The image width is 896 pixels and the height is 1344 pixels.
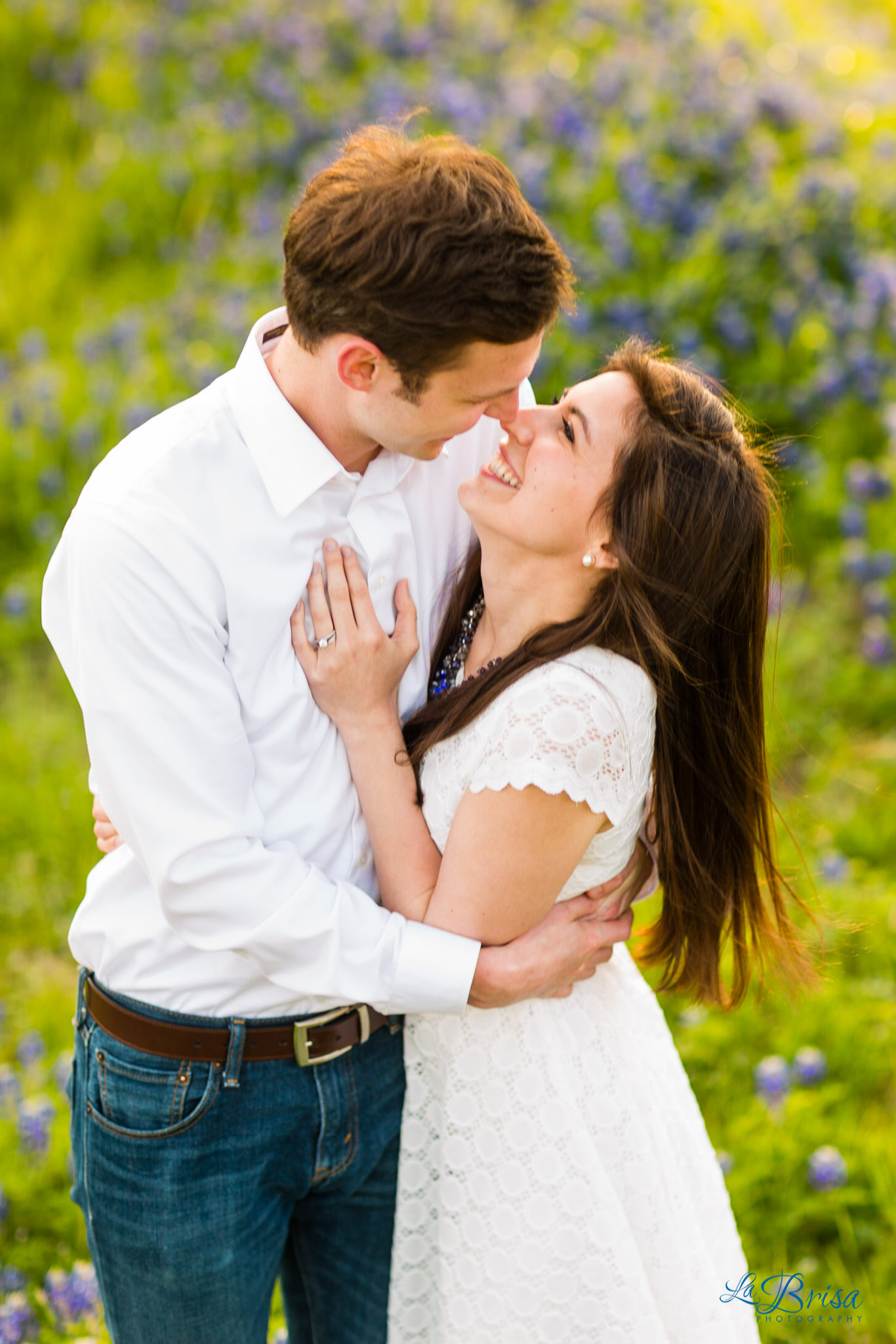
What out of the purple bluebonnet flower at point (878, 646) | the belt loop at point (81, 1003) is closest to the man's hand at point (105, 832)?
the belt loop at point (81, 1003)

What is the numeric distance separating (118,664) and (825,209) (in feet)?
14.6

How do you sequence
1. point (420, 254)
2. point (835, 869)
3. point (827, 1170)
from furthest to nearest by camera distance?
point (835, 869), point (827, 1170), point (420, 254)

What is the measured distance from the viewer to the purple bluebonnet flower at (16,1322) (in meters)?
2.28

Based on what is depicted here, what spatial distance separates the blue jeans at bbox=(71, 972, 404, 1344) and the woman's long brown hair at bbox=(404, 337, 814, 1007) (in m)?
0.56

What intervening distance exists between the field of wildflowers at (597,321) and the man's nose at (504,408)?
73 cm

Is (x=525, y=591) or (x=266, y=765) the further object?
(x=525, y=591)

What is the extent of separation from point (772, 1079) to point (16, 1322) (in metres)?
1.63

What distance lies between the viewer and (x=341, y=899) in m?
1.73

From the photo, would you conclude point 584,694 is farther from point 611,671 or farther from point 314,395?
point 314,395

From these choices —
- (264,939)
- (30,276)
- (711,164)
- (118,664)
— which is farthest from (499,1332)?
(30,276)

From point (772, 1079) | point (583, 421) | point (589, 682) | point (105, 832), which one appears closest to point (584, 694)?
point (589, 682)

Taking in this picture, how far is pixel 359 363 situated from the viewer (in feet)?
5.60

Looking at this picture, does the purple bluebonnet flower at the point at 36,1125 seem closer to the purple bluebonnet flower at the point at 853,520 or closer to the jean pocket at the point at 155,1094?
the jean pocket at the point at 155,1094

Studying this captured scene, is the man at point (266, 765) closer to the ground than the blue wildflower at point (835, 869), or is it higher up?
higher up
